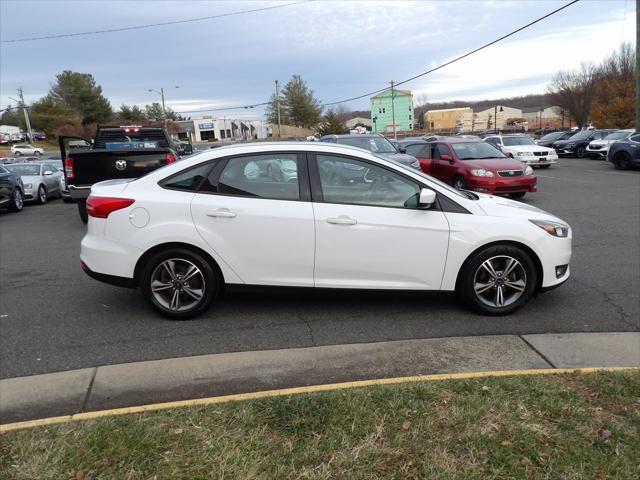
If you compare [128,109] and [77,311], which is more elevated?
[128,109]

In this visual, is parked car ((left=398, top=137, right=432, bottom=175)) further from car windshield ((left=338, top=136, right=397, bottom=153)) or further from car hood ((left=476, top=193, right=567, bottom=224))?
car hood ((left=476, top=193, right=567, bottom=224))

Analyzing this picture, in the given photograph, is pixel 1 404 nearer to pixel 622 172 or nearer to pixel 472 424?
pixel 472 424

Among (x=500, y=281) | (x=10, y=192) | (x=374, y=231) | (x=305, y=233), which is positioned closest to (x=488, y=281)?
(x=500, y=281)

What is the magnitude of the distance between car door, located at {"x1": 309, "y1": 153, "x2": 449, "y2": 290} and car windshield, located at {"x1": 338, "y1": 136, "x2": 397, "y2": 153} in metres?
9.75

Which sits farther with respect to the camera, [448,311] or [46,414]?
[448,311]

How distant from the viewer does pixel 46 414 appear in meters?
3.21

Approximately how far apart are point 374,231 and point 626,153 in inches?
749

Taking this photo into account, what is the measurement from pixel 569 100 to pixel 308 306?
61.9 m

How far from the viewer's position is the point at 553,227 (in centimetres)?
474

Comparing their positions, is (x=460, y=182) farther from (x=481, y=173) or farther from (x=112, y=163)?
(x=112, y=163)

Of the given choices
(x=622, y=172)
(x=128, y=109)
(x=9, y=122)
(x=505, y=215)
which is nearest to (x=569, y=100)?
(x=622, y=172)

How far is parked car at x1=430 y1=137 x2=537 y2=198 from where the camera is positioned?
1215 cm

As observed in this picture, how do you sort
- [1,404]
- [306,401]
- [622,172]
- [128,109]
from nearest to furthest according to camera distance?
[306,401], [1,404], [622,172], [128,109]

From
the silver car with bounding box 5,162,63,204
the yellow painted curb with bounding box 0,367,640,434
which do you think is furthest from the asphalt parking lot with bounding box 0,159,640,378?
the silver car with bounding box 5,162,63,204
